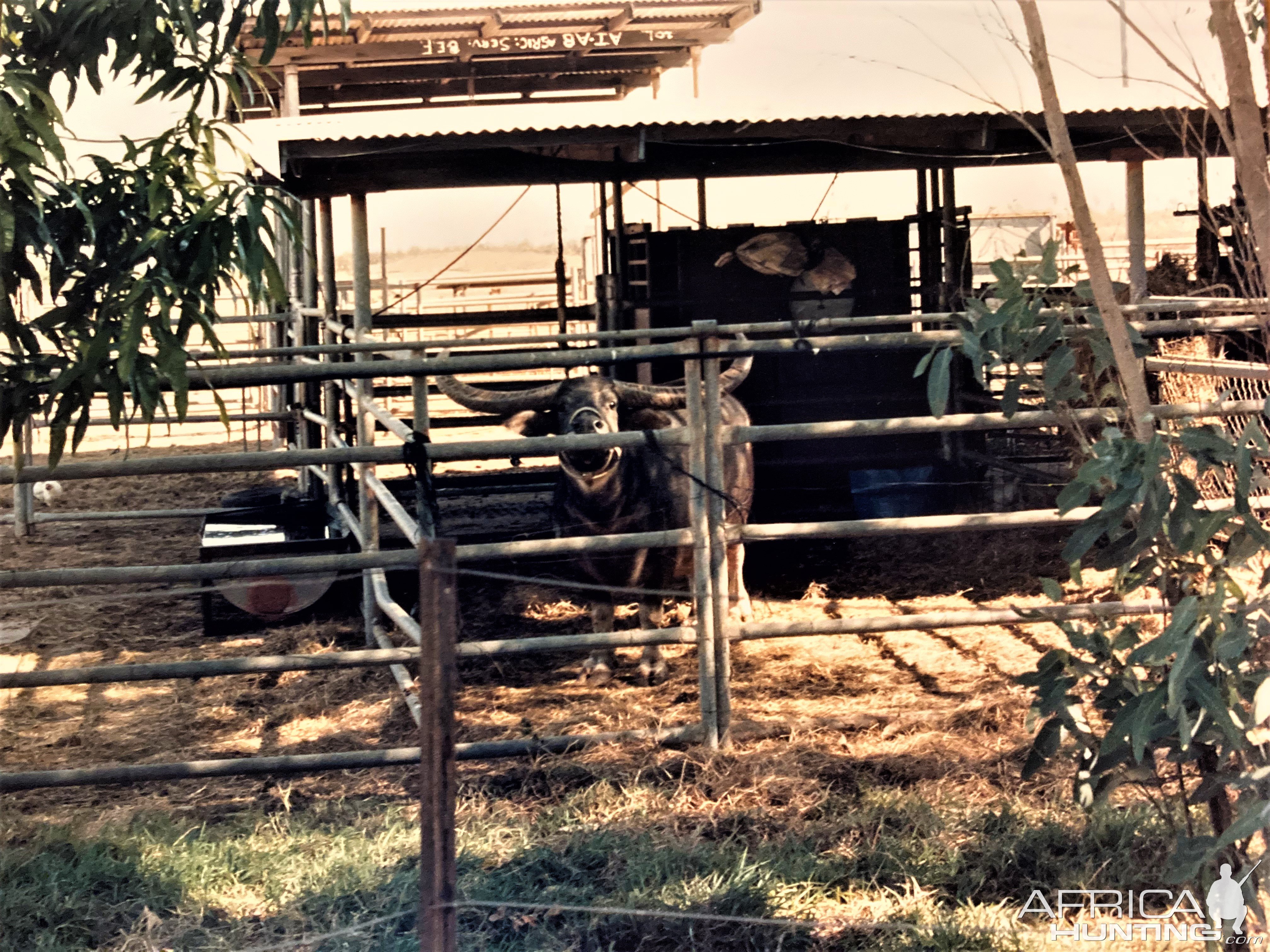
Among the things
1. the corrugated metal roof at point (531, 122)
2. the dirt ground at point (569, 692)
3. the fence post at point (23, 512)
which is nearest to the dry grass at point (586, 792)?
the dirt ground at point (569, 692)

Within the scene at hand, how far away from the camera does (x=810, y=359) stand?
8758mm

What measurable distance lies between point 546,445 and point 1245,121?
229 cm

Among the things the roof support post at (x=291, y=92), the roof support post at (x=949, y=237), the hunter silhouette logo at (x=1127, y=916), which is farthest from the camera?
the roof support post at (x=291, y=92)

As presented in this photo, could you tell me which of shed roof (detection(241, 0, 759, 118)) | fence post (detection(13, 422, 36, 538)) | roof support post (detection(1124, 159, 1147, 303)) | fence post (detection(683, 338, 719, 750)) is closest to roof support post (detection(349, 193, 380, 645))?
fence post (detection(683, 338, 719, 750))

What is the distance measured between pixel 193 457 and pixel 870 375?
6.00m

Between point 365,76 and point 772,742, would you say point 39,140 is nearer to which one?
point 772,742

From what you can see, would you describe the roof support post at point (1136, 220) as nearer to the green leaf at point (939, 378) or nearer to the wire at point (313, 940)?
the green leaf at point (939, 378)

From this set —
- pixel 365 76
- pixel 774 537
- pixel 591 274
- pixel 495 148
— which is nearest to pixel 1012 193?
pixel 591 274

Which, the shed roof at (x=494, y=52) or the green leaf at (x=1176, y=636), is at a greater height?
the shed roof at (x=494, y=52)

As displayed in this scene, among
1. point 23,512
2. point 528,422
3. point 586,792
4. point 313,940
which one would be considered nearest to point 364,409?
point 528,422

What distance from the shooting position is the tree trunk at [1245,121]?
7.50 ft

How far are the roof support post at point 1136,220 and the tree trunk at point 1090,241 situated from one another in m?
5.57

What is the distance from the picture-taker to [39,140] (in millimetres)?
2727

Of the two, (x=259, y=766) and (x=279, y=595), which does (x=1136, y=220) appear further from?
(x=259, y=766)
